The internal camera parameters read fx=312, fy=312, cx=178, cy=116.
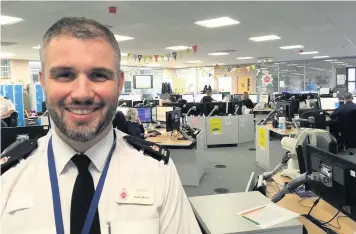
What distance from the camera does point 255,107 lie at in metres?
9.41

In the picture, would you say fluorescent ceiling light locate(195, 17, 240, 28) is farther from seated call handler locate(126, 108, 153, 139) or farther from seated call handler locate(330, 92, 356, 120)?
seated call handler locate(330, 92, 356, 120)

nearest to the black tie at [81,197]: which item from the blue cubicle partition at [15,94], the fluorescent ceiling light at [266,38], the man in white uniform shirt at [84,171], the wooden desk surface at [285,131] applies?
the man in white uniform shirt at [84,171]

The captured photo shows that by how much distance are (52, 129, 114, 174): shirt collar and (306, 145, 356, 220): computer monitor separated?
130cm

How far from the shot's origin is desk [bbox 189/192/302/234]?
142cm

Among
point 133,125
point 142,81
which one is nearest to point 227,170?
point 133,125

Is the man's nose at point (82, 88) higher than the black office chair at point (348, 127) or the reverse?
higher

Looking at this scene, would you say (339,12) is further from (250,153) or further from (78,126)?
(78,126)

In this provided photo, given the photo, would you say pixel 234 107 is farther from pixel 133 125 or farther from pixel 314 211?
pixel 314 211

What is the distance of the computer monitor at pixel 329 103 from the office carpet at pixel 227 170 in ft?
8.12

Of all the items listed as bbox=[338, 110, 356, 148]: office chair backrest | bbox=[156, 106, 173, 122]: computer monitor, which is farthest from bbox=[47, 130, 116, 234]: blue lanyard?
bbox=[338, 110, 356, 148]: office chair backrest

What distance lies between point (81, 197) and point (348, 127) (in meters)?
6.81

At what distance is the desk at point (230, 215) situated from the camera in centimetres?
142

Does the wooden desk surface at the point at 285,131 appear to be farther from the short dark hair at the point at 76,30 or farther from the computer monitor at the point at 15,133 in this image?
the short dark hair at the point at 76,30

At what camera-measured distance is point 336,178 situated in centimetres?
177
